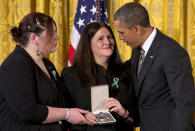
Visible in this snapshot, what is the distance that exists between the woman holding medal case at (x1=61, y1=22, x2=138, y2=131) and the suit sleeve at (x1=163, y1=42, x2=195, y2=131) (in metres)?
0.53

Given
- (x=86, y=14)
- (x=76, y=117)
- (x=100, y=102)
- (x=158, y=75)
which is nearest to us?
(x=158, y=75)

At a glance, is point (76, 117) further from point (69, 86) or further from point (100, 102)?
point (69, 86)

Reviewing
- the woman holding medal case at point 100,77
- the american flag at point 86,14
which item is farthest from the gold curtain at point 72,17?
the woman holding medal case at point 100,77

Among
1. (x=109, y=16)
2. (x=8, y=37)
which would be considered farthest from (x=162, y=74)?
(x=8, y=37)

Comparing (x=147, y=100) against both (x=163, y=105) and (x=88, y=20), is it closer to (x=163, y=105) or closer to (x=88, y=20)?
(x=163, y=105)

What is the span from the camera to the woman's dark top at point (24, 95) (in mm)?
1634

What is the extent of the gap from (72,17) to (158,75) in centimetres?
204

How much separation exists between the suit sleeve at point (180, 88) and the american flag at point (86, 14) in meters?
1.60

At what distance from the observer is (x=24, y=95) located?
1646 mm

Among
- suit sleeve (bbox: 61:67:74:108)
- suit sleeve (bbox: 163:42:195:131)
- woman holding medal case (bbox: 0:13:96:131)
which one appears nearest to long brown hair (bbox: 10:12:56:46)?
woman holding medal case (bbox: 0:13:96:131)

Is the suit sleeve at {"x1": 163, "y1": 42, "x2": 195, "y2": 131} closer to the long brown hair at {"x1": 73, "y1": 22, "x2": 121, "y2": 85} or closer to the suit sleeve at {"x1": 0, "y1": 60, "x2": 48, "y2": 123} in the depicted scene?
the long brown hair at {"x1": 73, "y1": 22, "x2": 121, "y2": 85}

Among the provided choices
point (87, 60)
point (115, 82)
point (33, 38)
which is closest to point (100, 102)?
point (115, 82)

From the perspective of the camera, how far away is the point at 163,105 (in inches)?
72.6

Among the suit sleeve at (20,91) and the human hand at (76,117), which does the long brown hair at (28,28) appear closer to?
the suit sleeve at (20,91)
